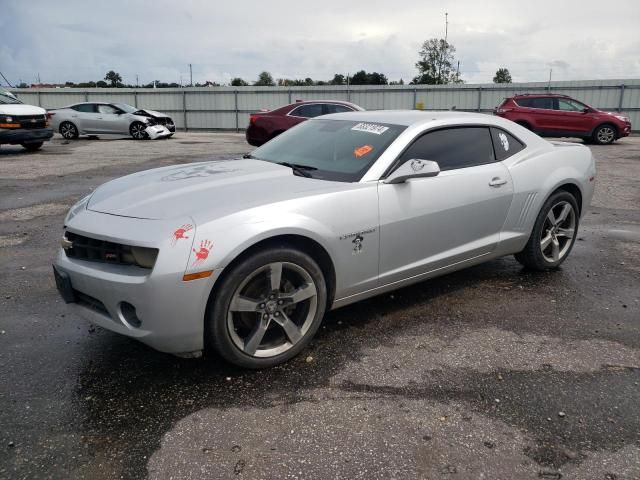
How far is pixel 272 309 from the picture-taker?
9.86 feet

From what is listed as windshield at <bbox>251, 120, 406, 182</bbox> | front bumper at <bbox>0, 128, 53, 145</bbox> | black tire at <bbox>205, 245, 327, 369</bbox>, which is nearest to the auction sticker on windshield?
windshield at <bbox>251, 120, 406, 182</bbox>

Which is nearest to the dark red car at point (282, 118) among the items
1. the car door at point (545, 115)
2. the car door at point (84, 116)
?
the car door at point (545, 115)

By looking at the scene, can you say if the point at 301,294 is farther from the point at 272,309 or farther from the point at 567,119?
the point at 567,119

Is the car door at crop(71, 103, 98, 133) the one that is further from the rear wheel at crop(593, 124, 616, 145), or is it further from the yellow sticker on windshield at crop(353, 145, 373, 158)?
the yellow sticker on windshield at crop(353, 145, 373, 158)

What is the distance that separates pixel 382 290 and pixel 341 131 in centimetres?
129

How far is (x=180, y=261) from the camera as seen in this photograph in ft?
8.62

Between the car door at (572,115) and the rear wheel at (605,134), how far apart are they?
1.47 feet

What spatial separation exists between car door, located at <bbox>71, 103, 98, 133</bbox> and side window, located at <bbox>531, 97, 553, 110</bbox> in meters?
15.4

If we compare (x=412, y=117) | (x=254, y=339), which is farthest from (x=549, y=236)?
(x=254, y=339)

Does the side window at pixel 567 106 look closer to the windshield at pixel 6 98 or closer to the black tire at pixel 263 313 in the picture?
the windshield at pixel 6 98

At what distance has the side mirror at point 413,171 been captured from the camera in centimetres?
343

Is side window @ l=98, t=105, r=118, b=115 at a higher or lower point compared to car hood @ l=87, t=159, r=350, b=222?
higher

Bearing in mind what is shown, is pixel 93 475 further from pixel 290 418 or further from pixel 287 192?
pixel 287 192

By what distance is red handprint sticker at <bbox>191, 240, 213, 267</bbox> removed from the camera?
2.65 metres
